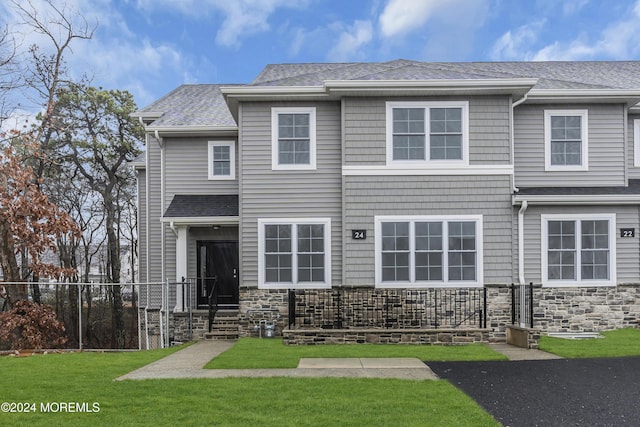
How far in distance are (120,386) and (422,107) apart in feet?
29.4

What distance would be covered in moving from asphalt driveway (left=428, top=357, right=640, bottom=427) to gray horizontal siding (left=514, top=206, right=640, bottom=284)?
3797 mm

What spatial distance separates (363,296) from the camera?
41.8 ft

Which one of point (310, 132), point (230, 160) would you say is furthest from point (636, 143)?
point (230, 160)

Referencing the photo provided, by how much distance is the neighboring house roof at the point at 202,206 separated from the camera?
1452 cm

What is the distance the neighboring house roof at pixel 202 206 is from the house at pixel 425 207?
169 cm

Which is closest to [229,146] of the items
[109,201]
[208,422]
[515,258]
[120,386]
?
[515,258]

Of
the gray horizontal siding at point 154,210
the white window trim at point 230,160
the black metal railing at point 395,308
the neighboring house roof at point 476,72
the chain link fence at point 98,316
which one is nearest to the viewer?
Answer: the black metal railing at point 395,308

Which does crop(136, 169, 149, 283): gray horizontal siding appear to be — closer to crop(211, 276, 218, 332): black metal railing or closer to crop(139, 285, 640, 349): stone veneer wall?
crop(211, 276, 218, 332): black metal railing

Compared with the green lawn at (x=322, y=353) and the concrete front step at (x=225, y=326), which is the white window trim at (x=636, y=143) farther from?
the concrete front step at (x=225, y=326)

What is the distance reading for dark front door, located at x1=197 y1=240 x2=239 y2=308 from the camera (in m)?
15.8

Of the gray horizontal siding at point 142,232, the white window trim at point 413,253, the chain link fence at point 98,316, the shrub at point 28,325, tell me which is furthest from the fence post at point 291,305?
the shrub at point 28,325

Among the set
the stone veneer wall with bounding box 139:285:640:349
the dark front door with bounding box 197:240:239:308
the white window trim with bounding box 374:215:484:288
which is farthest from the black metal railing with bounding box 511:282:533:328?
the dark front door with bounding box 197:240:239:308

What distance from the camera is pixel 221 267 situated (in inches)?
627

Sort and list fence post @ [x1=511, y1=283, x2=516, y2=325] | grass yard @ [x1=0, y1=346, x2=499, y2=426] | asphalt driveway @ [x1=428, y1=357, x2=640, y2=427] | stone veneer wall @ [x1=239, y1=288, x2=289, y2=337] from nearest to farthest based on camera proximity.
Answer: grass yard @ [x1=0, y1=346, x2=499, y2=426] < asphalt driveway @ [x1=428, y1=357, x2=640, y2=427] < fence post @ [x1=511, y1=283, x2=516, y2=325] < stone veneer wall @ [x1=239, y1=288, x2=289, y2=337]
